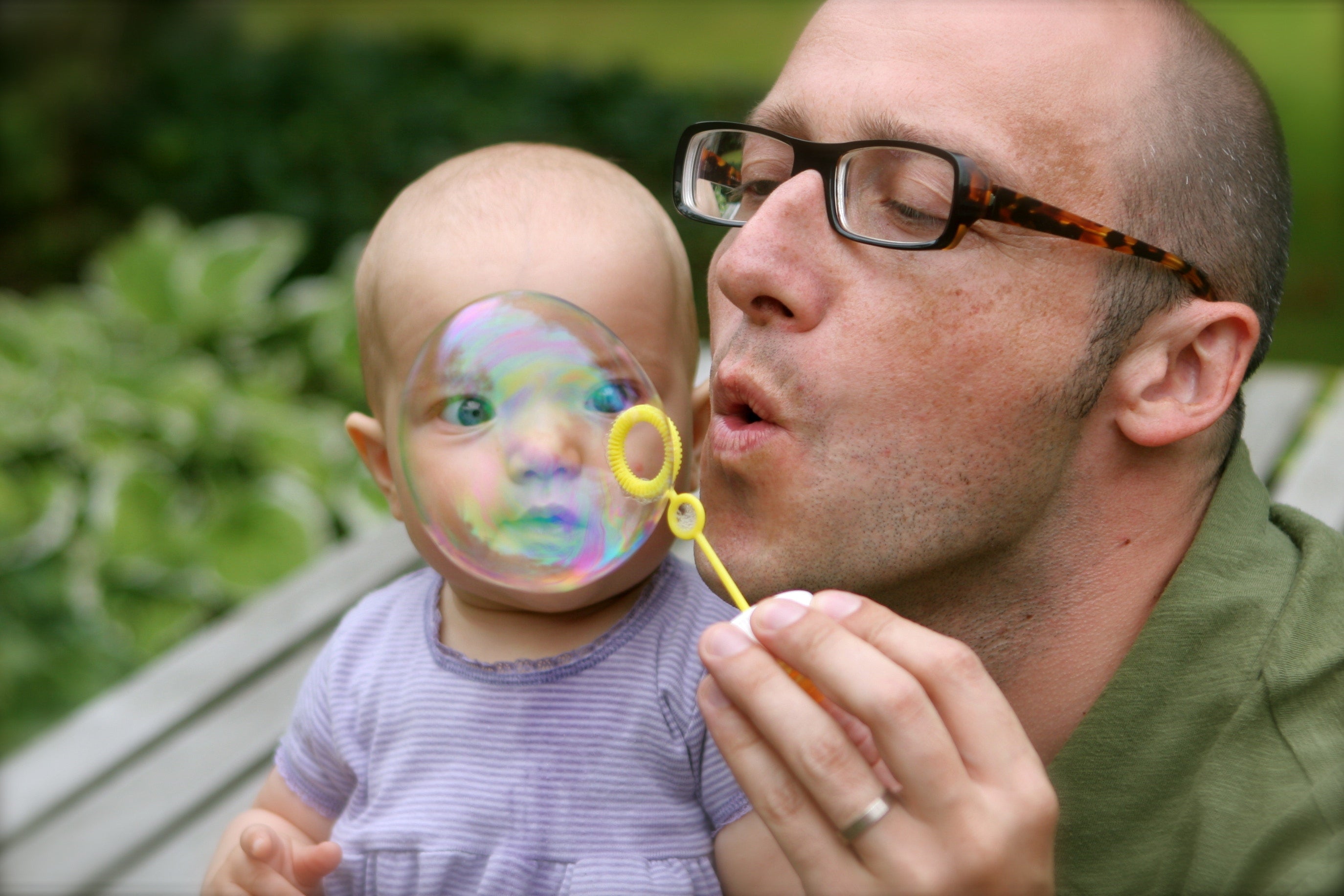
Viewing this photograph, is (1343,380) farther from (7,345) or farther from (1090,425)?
(7,345)

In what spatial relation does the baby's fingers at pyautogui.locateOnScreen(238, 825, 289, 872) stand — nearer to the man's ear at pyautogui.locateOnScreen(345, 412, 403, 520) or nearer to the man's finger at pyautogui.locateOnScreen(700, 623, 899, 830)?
the man's ear at pyautogui.locateOnScreen(345, 412, 403, 520)

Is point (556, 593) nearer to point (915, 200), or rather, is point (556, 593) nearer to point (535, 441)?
point (535, 441)

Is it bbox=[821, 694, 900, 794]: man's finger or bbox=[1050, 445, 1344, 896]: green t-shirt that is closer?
bbox=[821, 694, 900, 794]: man's finger

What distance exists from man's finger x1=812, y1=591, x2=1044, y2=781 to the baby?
46 cm

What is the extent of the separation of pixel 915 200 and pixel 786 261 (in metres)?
0.17

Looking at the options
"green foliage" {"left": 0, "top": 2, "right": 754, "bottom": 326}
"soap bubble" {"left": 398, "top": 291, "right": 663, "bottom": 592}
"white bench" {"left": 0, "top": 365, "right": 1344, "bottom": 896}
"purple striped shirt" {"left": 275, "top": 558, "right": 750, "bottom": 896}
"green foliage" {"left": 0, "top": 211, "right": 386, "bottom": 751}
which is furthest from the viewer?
"green foliage" {"left": 0, "top": 2, "right": 754, "bottom": 326}

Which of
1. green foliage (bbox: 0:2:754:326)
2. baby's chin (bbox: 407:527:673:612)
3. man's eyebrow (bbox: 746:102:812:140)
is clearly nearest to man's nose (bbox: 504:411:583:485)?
baby's chin (bbox: 407:527:673:612)

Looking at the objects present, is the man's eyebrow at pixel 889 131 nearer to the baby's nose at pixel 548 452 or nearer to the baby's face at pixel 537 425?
the baby's face at pixel 537 425

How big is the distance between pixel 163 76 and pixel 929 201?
6.17m

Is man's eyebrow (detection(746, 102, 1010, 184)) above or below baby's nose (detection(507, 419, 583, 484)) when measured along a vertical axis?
above

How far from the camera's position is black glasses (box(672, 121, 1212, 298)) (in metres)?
1.45

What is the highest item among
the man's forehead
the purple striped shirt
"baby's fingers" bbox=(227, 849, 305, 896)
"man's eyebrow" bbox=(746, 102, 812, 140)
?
the man's forehead

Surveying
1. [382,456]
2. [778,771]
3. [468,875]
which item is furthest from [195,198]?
[778,771]

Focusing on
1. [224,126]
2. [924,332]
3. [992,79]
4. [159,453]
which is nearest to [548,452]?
[924,332]
